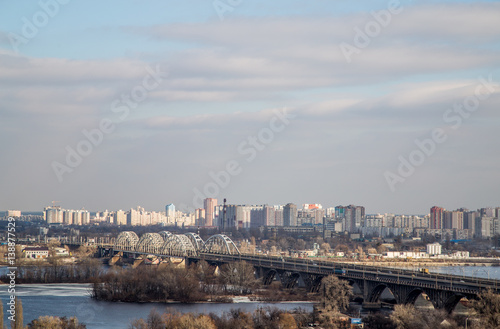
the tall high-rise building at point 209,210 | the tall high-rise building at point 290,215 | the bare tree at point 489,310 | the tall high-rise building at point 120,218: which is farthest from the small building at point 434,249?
the tall high-rise building at point 120,218

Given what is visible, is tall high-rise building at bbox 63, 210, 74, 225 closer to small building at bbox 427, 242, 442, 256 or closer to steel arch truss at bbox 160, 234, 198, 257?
small building at bbox 427, 242, 442, 256

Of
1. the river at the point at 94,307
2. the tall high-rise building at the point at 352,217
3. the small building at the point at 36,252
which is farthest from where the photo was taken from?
the tall high-rise building at the point at 352,217

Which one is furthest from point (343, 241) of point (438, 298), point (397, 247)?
point (438, 298)

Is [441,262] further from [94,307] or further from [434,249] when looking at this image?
[94,307]

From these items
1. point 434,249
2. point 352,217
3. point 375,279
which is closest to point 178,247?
point 375,279

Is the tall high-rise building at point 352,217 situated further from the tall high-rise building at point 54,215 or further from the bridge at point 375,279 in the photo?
the bridge at point 375,279
